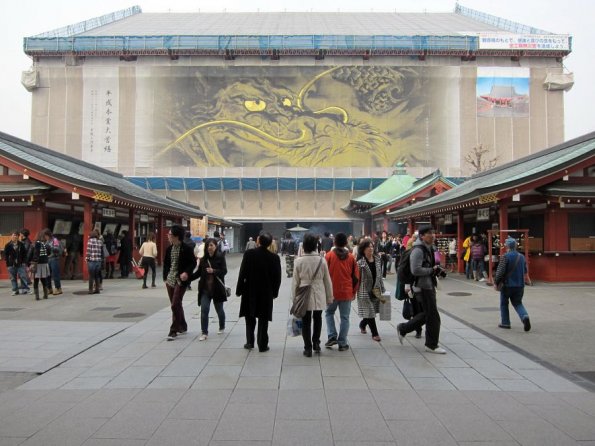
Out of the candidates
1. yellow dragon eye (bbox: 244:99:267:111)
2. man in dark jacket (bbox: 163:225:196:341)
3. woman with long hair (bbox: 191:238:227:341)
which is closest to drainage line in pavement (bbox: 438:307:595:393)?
woman with long hair (bbox: 191:238:227:341)

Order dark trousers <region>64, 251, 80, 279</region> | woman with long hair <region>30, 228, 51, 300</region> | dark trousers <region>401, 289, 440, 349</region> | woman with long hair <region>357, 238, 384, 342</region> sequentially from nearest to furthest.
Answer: dark trousers <region>401, 289, 440, 349</region> < woman with long hair <region>357, 238, 384, 342</region> < woman with long hair <region>30, 228, 51, 300</region> < dark trousers <region>64, 251, 80, 279</region>

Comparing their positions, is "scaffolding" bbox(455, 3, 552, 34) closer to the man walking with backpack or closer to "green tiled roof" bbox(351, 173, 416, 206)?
"green tiled roof" bbox(351, 173, 416, 206)

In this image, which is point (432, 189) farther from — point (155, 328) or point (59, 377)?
point (59, 377)

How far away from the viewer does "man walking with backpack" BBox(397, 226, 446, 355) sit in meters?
6.96

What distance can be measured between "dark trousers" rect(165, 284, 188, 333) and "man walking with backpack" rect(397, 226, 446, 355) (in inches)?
143

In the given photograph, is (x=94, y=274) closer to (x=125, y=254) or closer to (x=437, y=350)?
(x=125, y=254)

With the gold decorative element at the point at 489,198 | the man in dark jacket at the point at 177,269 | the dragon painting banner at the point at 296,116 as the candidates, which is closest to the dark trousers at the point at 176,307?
the man in dark jacket at the point at 177,269

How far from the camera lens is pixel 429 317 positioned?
7.02m

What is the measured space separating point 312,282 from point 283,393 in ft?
6.12

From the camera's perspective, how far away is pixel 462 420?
4.50 m

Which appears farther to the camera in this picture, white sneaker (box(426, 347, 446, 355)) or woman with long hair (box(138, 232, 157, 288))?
woman with long hair (box(138, 232, 157, 288))

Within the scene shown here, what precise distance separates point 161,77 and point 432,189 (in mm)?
37111

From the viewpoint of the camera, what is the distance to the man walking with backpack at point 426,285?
6961mm

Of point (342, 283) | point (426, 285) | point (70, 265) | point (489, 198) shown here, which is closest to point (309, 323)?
point (342, 283)
